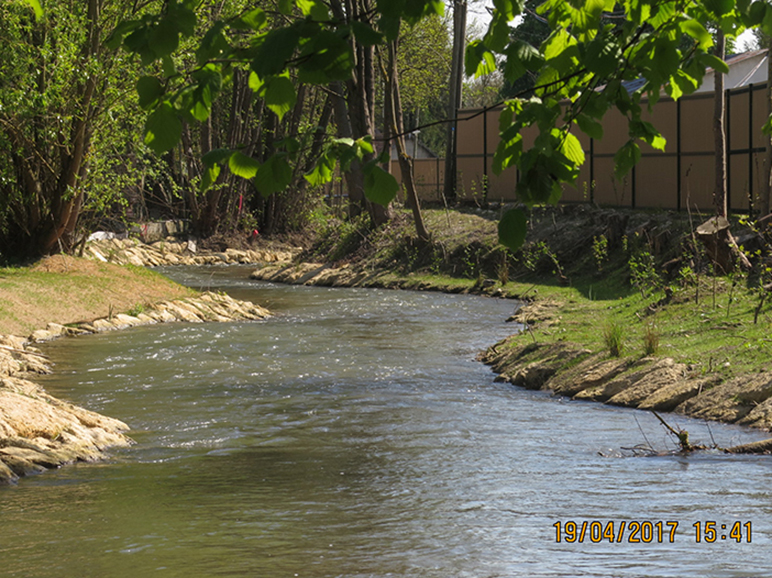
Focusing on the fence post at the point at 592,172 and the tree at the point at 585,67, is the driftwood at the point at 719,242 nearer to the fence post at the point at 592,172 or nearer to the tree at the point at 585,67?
the fence post at the point at 592,172

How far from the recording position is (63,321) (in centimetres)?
1662

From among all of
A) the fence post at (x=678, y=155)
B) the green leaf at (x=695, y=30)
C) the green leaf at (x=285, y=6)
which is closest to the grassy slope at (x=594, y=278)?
the fence post at (x=678, y=155)

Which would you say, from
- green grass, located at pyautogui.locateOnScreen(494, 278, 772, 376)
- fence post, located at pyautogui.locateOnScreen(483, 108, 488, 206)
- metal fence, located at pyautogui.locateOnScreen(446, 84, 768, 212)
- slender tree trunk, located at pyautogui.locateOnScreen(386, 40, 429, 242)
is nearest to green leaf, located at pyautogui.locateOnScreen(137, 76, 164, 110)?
green grass, located at pyautogui.locateOnScreen(494, 278, 772, 376)

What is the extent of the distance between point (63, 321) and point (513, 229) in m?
14.7

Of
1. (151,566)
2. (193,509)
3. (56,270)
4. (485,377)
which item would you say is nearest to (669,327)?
(485,377)

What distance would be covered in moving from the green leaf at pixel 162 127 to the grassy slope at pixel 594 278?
7972 mm

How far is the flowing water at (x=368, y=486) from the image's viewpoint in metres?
5.38

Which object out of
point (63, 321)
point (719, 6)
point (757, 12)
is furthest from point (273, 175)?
point (63, 321)

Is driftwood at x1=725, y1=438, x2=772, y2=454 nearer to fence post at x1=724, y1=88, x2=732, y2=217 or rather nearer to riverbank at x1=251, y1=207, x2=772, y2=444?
riverbank at x1=251, y1=207, x2=772, y2=444

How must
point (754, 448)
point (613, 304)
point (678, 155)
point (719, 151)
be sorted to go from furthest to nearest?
point (678, 155), point (719, 151), point (613, 304), point (754, 448)

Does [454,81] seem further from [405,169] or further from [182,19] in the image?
[182,19]

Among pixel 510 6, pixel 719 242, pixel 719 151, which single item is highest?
pixel 719 151

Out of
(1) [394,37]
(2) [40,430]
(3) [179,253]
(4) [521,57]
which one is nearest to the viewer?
(1) [394,37]

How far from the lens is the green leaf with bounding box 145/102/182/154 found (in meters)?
3.28
